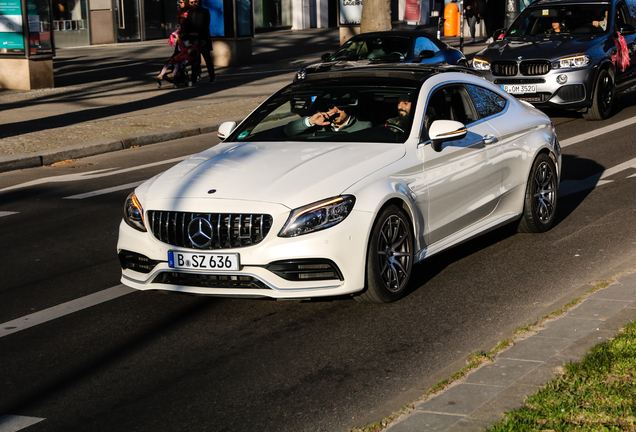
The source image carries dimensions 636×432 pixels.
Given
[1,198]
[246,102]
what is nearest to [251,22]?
[246,102]

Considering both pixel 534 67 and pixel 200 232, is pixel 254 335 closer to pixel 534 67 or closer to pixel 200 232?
pixel 200 232

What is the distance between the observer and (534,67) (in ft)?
49.0

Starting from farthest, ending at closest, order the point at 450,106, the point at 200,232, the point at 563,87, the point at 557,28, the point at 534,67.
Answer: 1. the point at 557,28
2. the point at 534,67
3. the point at 563,87
4. the point at 450,106
5. the point at 200,232

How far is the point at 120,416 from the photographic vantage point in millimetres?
4391

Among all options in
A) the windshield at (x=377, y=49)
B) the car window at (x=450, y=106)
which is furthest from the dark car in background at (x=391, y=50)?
the car window at (x=450, y=106)

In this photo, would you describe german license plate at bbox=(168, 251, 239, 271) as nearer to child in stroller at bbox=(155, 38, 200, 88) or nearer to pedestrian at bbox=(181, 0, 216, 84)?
child in stroller at bbox=(155, 38, 200, 88)

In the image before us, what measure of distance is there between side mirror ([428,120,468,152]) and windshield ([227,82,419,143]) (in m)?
0.19

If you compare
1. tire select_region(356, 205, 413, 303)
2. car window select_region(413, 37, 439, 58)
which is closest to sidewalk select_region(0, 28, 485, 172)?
car window select_region(413, 37, 439, 58)

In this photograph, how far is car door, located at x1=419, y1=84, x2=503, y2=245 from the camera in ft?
21.1

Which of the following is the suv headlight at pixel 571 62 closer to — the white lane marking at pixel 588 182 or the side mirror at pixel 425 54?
the side mirror at pixel 425 54

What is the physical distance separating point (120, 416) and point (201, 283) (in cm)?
141

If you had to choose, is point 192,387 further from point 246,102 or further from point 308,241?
point 246,102

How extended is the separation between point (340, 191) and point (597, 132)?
9.47 metres

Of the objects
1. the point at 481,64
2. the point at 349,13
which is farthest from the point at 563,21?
the point at 349,13
